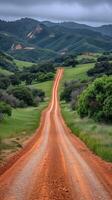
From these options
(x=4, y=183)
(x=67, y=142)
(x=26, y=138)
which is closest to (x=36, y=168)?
(x=4, y=183)

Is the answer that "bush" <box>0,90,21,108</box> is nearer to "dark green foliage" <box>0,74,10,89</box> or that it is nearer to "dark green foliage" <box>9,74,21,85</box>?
"dark green foliage" <box>0,74,10,89</box>

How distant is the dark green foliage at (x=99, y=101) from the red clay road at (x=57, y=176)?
74.7 ft

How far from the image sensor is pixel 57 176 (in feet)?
78.2

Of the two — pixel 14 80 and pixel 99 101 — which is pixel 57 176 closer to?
pixel 99 101

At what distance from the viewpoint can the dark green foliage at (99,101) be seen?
2431 inches

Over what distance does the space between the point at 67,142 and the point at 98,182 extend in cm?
2256

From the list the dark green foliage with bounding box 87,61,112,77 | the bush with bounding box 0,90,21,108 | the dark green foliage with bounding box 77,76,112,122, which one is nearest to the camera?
the dark green foliage with bounding box 77,76,112,122

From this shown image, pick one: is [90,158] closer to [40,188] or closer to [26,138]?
[40,188]

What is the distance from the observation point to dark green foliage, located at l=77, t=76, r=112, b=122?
6175cm

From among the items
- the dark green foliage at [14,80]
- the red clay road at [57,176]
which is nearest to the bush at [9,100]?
the dark green foliage at [14,80]

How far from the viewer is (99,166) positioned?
94.8 ft

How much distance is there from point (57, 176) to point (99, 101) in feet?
138

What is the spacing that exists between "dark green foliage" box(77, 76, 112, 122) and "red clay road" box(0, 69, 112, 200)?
897 inches

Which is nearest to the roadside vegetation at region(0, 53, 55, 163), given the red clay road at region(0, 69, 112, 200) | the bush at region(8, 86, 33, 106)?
the bush at region(8, 86, 33, 106)
